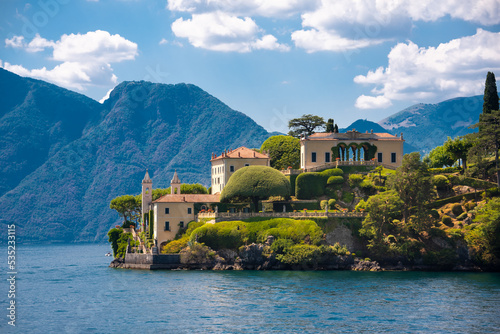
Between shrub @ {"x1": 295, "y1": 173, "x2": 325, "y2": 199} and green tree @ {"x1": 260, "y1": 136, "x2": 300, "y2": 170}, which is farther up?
green tree @ {"x1": 260, "y1": 136, "x2": 300, "y2": 170}

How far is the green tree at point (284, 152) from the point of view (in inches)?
4638

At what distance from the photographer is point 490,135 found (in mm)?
97625

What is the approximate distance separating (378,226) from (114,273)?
3799cm

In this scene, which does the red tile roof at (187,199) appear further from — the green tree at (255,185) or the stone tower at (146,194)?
the stone tower at (146,194)

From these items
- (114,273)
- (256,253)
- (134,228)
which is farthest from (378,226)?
(134,228)

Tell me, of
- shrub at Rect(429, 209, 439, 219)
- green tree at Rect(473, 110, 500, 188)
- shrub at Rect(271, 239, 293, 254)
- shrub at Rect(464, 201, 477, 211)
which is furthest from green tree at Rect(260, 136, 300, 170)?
shrub at Rect(464, 201, 477, 211)

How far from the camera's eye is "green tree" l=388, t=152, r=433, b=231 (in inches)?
3622

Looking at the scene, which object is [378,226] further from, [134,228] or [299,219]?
[134,228]

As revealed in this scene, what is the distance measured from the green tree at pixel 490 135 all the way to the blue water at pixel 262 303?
22.2 meters

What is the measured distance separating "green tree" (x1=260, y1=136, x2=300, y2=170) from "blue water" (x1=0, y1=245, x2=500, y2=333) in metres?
32.4

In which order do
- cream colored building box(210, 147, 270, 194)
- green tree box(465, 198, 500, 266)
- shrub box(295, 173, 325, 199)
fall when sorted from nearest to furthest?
green tree box(465, 198, 500, 266), shrub box(295, 173, 325, 199), cream colored building box(210, 147, 270, 194)

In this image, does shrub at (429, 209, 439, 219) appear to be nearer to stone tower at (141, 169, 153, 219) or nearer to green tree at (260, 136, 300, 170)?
green tree at (260, 136, 300, 170)

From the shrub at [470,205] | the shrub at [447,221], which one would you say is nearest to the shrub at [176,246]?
the shrub at [447,221]

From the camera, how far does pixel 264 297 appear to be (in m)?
67.4
